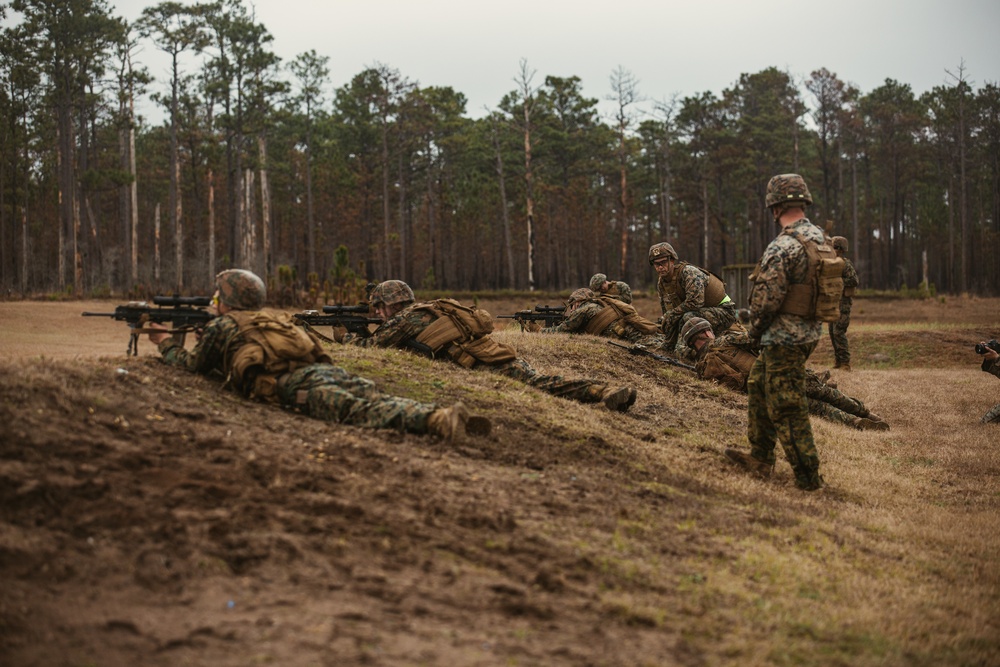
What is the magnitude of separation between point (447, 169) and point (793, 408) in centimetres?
4938

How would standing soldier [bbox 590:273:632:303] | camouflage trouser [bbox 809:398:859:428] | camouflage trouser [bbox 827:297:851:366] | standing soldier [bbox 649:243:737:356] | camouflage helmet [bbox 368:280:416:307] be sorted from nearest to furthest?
camouflage helmet [bbox 368:280:416:307] → camouflage trouser [bbox 809:398:859:428] → standing soldier [bbox 649:243:737:356] → standing soldier [bbox 590:273:632:303] → camouflage trouser [bbox 827:297:851:366]

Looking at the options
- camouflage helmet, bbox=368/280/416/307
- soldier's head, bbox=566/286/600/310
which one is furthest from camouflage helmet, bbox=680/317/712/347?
camouflage helmet, bbox=368/280/416/307

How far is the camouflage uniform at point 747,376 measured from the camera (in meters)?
10.9

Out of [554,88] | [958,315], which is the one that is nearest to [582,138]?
[554,88]

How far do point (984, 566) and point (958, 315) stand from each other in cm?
2629

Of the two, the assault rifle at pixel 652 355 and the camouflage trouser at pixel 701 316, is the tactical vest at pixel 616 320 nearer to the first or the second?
the camouflage trouser at pixel 701 316

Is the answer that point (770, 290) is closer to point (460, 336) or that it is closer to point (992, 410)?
point (460, 336)

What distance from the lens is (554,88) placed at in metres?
52.5

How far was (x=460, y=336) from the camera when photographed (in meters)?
10.1

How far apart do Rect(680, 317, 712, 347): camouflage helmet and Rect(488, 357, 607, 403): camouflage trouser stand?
347 centimetres

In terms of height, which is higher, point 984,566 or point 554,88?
point 554,88

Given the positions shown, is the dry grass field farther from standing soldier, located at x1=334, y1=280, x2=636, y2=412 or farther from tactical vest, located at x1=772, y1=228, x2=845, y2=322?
standing soldier, located at x1=334, y1=280, x2=636, y2=412

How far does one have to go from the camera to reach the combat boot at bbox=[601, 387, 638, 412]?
9.26 meters

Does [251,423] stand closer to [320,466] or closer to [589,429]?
[320,466]
